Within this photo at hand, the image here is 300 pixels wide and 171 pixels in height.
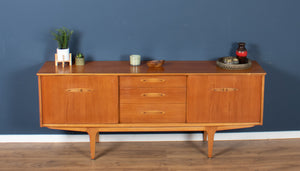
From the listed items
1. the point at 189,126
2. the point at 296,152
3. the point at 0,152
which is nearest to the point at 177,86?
the point at 189,126

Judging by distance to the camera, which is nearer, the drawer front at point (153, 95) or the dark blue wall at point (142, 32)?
the drawer front at point (153, 95)

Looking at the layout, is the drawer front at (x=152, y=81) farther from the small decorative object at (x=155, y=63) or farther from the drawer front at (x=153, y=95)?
the small decorative object at (x=155, y=63)

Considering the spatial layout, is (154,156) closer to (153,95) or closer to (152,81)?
(153,95)

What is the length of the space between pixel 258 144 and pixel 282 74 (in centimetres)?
63

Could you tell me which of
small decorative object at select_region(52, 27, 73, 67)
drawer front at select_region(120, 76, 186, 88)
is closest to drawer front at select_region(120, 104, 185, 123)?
drawer front at select_region(120, 76, 186, 88)

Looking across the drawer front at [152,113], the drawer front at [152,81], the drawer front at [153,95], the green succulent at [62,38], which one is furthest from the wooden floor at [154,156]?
the green succulent at [62,38]

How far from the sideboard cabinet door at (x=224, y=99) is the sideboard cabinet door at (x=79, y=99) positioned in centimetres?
60

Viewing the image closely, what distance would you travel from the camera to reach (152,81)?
346cm

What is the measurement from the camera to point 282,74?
3895 mm

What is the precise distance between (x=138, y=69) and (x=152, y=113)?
1.17 feet

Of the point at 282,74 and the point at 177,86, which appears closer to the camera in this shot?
the point at 177,86

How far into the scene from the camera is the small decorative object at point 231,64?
11.5ft

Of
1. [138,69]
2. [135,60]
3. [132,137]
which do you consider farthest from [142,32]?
[132,137]

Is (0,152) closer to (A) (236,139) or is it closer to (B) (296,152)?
(A) (236,139)
